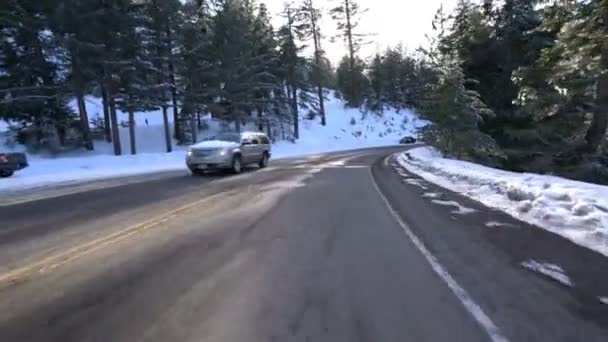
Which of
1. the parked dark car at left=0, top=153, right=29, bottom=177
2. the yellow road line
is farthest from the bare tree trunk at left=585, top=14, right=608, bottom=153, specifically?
the parked dark car at left=0, top=153, right=29, bottom=177

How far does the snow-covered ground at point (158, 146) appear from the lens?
2360 cm

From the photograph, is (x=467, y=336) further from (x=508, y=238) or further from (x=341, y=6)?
(x=341, y=6)

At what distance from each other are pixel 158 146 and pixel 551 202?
120 feet

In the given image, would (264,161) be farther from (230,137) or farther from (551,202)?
(551,202)

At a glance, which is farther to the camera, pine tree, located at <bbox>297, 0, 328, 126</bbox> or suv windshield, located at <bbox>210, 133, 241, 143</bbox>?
pine tree, located at <bbox>297, 0, 328, 126</bbox>

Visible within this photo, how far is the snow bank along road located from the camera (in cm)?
433

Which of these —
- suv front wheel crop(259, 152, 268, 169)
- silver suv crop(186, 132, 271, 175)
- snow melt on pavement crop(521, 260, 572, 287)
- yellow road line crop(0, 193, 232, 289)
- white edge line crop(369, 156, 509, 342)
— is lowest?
snow melt on pavement crop(521, 260, 572, 287)

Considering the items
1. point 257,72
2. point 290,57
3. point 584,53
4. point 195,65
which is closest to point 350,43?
point 290,57

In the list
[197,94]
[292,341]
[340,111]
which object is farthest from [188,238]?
[340,111]

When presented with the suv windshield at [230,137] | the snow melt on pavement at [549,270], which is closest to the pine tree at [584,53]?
the snow melt on pavement at [549,270]

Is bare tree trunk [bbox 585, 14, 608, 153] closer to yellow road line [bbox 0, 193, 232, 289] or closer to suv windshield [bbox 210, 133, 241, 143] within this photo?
yellow road line [bbox 0, 193, 232, 289]

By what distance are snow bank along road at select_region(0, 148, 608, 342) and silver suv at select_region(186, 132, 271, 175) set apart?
30.3 ft

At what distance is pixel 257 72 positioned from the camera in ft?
170

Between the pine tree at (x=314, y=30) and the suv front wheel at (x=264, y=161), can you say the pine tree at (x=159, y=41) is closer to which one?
the suv front wheel at (x=264, y=161)
